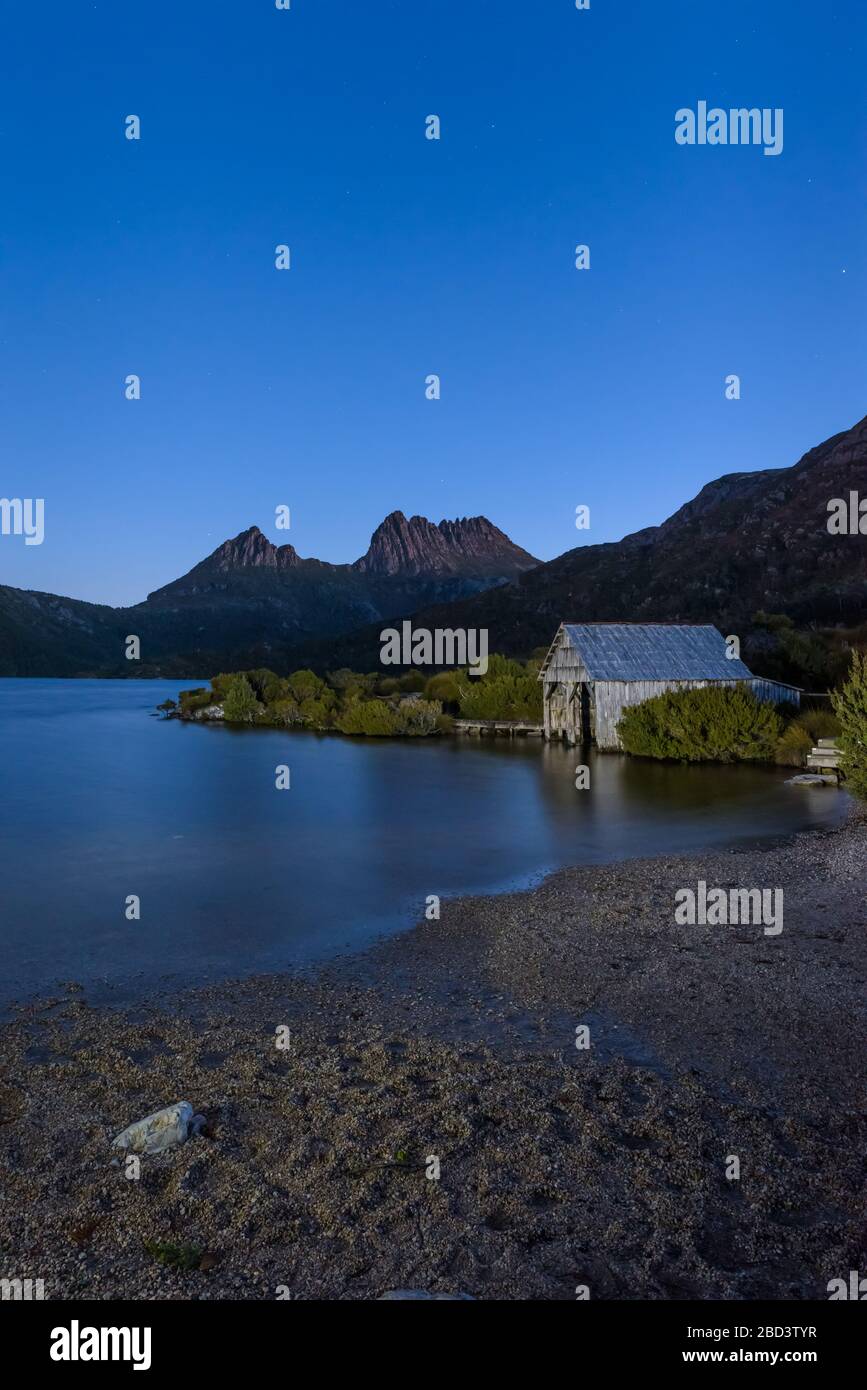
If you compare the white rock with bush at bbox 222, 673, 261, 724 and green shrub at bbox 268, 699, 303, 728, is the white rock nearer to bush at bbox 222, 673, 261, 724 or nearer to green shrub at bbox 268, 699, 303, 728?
green shrub at bbox 268, 699, 303, 728

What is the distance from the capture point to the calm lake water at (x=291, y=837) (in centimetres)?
1051

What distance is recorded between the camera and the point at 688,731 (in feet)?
90.1

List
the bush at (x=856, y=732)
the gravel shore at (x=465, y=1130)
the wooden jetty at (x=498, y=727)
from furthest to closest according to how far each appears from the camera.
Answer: the wooden jetty at (x=498, y=727)
the bush at (x=856, y=732)
the gravel shore at (x=465, y=1130)

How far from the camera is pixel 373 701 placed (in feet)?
134

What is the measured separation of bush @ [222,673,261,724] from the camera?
4812 cm

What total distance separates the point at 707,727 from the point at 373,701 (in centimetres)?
1747

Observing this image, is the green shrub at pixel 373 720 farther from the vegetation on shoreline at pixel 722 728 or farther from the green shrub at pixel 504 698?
the vegetation on shoreline at pixel 722 728

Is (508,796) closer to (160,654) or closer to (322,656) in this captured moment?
(322,656)

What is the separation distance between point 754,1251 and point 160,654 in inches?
5987

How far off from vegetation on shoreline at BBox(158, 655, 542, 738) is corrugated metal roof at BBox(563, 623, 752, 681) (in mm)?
7326

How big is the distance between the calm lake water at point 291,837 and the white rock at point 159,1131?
10.9 ft

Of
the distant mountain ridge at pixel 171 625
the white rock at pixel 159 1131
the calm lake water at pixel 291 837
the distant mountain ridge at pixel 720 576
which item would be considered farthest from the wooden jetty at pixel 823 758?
the distant mountain ridge at pixel 171 625

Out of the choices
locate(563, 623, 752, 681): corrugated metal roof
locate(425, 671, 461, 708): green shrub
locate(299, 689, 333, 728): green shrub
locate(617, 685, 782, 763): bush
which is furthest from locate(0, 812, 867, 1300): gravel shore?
locate(299, 689, 333, 728): green shrub
